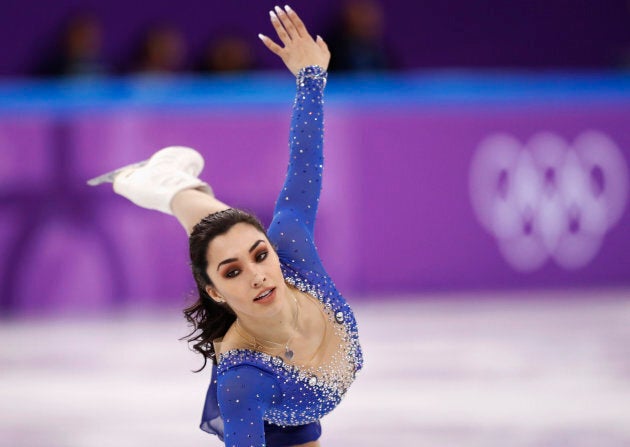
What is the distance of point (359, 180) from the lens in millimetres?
7445

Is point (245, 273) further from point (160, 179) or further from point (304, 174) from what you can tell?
point (160, 179)

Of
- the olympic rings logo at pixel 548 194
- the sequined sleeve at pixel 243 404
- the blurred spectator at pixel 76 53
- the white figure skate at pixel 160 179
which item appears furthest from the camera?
the blurred spectator at pixel 76 53

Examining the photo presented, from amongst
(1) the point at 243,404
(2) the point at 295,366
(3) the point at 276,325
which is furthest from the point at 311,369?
(1) the point at 243,404

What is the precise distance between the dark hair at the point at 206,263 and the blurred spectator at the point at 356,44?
17.2 ft

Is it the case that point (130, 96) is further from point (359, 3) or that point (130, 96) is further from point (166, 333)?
point (359, 3)

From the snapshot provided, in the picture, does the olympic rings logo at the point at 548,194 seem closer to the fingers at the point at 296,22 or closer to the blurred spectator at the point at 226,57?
the blurred spectator at the point at 226,57

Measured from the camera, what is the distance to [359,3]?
8609mm

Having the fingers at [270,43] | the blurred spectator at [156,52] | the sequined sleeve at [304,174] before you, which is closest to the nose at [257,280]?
the sequined sleeve at [304,174]

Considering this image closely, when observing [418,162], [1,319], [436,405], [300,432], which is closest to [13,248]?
[1,319]

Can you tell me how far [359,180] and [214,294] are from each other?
4.49 metres

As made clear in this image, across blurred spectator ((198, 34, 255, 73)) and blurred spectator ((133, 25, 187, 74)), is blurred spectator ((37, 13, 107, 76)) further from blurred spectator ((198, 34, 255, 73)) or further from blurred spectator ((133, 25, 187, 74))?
blurred spectator ((198, 34, 255, 73))

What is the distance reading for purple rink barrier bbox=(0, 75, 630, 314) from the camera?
691 centimetres

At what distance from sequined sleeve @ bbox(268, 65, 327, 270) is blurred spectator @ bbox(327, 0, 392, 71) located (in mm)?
4812

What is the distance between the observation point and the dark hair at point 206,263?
296 cm
